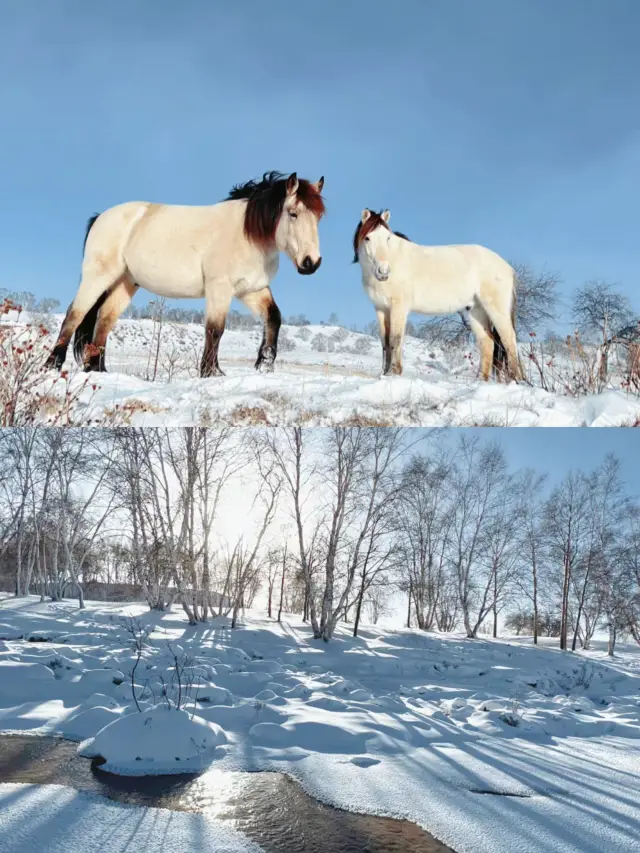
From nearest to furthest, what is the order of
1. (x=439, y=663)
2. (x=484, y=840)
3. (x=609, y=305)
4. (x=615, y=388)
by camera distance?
(x=484, y=840)
(x=615, y=388)
(x=609, y=305)
(x=439, y=663)

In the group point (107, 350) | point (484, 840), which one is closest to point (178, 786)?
point (484, 840)

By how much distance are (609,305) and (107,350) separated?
12.7 feet

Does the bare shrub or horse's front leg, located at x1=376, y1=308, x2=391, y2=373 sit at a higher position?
horse's front leg, located at x1=376, y1=308, x2=391, y2=373

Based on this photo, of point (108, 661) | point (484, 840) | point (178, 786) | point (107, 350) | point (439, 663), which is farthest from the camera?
point (439, 663)

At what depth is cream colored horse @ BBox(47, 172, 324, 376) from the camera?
3.80m

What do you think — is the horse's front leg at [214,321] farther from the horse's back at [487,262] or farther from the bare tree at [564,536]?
the bare tree at [564,536]

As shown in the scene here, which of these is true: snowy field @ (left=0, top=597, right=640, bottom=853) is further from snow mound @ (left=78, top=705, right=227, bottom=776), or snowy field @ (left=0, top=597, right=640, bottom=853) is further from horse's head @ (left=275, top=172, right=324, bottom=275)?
horse's head @ (left=275, top=172, right=324, bottom=275)

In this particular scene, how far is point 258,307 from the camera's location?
13.2 feet

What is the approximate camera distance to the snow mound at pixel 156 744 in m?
3.50

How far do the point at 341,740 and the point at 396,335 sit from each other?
260 centimetres

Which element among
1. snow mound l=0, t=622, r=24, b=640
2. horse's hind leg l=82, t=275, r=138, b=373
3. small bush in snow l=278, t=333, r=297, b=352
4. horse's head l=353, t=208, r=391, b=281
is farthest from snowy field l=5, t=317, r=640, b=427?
snow mound l=0, t=622, r=24, b=640

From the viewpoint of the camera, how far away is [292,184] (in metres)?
3.85

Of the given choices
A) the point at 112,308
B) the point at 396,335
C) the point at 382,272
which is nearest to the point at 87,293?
the point at 112,308

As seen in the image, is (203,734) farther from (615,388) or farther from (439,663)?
(439,663)
